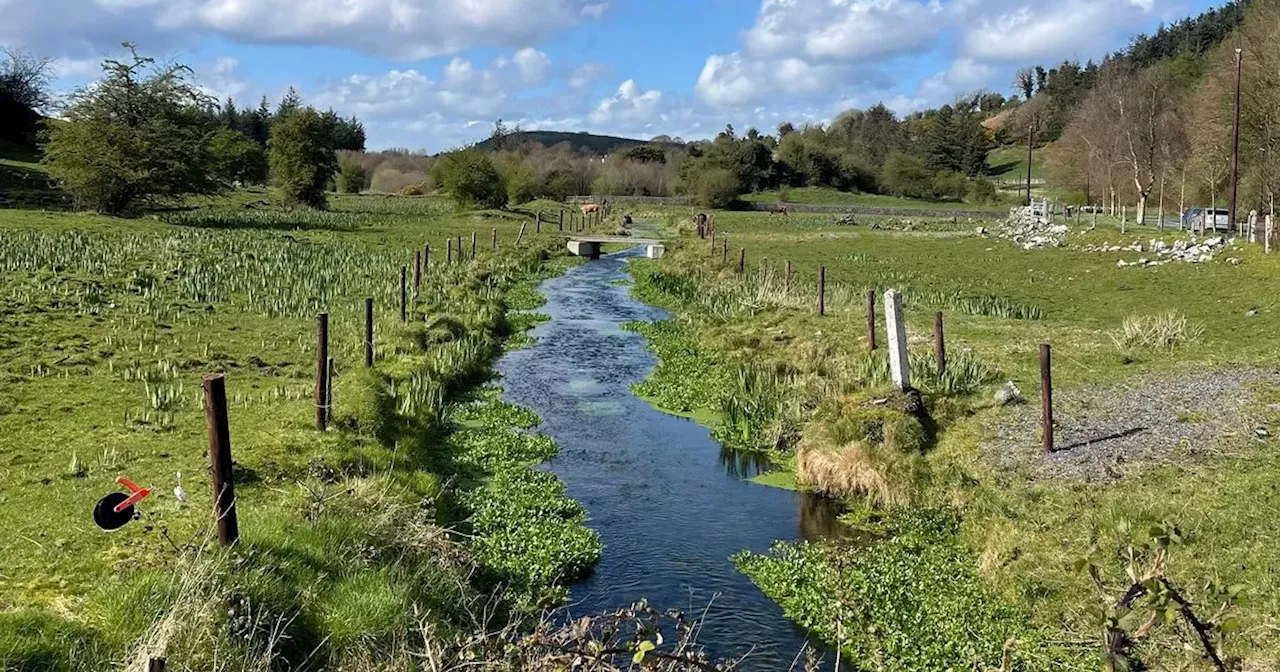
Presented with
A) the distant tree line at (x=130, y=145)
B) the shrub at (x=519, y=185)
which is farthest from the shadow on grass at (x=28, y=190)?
the shrub at (x=519, y=185)

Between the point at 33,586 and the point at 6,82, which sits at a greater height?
the point at 6,82

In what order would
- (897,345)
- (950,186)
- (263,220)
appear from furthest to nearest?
(950,186) → (263,220) → (897,345)

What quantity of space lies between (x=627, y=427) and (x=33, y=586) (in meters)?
10.7

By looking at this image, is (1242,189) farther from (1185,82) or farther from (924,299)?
(1185,82)

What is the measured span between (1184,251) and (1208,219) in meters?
15.7

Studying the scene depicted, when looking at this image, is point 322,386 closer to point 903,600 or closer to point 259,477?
point 259,477

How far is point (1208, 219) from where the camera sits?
45.8 metres

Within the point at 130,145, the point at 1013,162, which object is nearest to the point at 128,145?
the point at 130,145

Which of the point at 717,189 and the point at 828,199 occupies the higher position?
the point at 717,189

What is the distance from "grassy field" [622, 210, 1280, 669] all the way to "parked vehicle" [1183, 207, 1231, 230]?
1530 cm

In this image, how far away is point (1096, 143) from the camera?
59.0 meters

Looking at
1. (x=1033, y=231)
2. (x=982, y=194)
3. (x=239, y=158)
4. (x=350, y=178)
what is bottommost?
(x=1033, y=231)

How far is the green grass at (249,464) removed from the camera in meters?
6.84

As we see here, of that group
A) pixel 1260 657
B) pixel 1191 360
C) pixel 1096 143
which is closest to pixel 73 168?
pixel 1191 360
